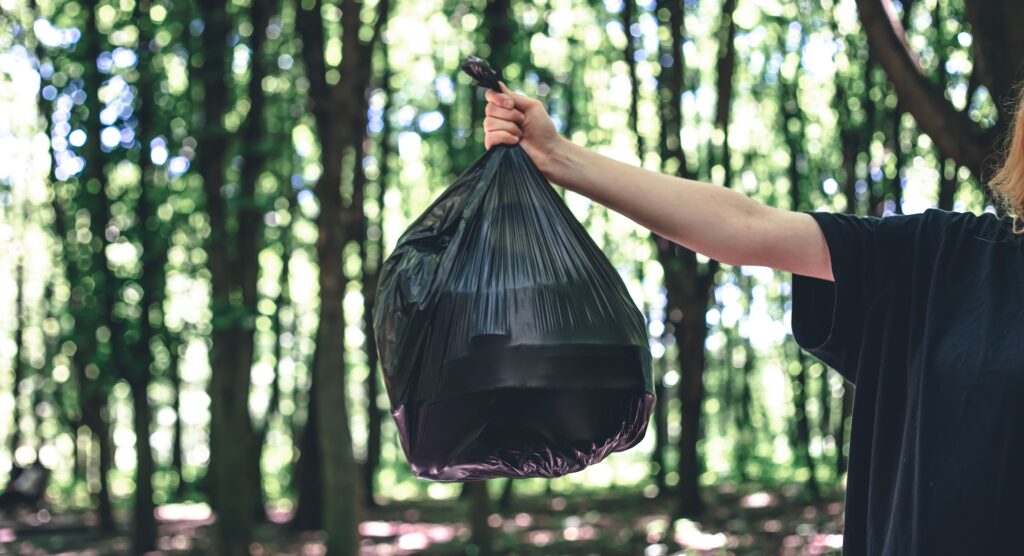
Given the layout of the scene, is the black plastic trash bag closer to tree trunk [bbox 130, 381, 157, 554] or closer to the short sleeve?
the short sleeve

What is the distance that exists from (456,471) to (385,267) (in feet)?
1.56

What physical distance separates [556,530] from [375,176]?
6.27 metres

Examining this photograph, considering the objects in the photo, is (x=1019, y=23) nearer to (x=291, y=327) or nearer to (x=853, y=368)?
(x=853, y=368)

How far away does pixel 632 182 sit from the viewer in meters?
1.97

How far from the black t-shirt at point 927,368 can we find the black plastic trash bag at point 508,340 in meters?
0.40

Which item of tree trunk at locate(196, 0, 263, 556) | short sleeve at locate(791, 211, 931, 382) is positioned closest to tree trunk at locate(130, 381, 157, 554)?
tree trunk at locate(196, 0, 263, 556)

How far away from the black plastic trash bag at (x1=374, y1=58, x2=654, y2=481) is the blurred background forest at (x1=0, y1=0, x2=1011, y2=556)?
213 cm

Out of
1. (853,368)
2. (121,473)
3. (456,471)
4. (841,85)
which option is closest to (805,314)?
(853,368)

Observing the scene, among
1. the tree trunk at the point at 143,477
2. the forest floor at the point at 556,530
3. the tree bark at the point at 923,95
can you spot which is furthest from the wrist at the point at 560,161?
the tree trunk at the point at 143,477

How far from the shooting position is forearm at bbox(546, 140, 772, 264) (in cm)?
192

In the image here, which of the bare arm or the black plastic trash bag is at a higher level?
the bare arm

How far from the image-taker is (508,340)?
1976 mm

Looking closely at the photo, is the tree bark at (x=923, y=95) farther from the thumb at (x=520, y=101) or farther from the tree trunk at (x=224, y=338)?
the tree trunk at (x=224, y=338)

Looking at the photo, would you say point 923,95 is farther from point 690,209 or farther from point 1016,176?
point 690,209
